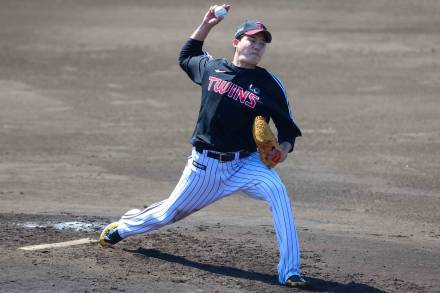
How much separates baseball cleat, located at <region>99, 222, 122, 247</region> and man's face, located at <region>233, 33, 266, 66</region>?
1555 millimetres

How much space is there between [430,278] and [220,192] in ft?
5.12

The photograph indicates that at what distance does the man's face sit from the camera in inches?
245

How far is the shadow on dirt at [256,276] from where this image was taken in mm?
6184

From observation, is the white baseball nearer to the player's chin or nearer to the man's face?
the man's face

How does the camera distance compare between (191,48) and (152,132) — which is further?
(152,132)

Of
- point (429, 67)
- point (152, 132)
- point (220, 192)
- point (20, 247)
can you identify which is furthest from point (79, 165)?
point (429, 67)

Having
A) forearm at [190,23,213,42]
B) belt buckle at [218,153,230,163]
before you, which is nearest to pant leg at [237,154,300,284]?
belt buckle at [218,153,230,163]

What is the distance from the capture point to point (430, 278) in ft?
21.6

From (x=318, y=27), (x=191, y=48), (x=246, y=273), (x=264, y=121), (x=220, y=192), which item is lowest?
(x=246, y=273)

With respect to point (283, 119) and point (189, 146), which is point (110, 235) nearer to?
point (283, 119)

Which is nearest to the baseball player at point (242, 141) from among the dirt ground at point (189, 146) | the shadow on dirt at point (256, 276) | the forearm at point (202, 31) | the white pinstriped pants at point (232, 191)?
the white pinstriped pants at point (232, 191)

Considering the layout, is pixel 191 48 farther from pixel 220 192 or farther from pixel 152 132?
pixel 152 132

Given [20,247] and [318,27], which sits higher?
[318,27]

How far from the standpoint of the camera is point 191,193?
6.43 metres
